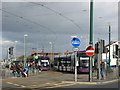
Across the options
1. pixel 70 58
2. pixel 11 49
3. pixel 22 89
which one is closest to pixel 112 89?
pixel 22 89

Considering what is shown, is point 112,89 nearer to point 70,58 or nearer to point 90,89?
point 90,89

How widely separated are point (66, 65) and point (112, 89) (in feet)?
70.1

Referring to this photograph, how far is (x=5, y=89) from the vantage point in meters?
14.0

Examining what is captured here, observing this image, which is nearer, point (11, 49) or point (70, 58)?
point (11, 49)

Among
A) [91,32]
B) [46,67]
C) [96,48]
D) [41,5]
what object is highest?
[41,5]

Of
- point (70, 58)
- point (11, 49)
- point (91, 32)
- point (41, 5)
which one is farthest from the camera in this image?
point (70, 58)

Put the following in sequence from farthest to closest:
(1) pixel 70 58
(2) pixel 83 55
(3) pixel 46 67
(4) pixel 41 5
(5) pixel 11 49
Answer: (3) pixel 46 67
(1) pixel 70 58
(2) pixel 83 55
(5) pixel 11 49
(4) pixel 41 5

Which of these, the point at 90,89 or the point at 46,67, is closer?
the point at 90,89

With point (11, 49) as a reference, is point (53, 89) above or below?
below

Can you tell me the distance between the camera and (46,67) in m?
44.5

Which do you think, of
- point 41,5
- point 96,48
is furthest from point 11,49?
point 96,48

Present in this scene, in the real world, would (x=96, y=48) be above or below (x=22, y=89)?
above

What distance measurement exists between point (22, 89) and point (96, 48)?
879 centimetres

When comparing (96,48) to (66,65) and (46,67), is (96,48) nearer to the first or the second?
(66,65)
